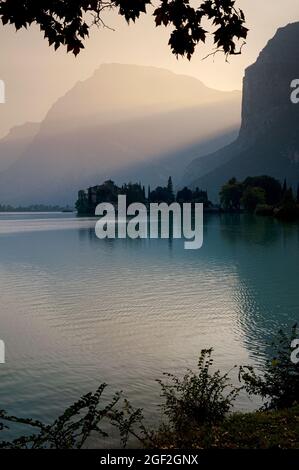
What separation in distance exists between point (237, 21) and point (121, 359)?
13.0 metres

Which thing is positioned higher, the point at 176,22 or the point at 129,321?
the point at 176,22

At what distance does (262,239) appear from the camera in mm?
72688

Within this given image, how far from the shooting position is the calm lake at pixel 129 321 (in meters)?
15.2

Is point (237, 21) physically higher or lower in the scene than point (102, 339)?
higher

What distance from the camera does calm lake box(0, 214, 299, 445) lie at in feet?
50.0

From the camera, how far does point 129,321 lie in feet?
79.2

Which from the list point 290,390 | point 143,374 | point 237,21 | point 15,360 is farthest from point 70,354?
point 237,21

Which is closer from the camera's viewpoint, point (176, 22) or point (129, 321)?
point (176, 22)

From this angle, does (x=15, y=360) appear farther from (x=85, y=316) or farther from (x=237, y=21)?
(x=237, y=21)

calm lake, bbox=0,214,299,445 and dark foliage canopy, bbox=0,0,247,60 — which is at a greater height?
dark foliage canopy, bbox=0,0,247,60

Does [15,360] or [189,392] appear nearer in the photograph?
[189,392]

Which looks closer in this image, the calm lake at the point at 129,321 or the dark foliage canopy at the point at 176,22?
the dark foliage canopy at the point at 176,22

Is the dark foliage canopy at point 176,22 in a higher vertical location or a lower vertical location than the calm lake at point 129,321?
higher

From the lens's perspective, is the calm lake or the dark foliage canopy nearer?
the dark foliage canopy
